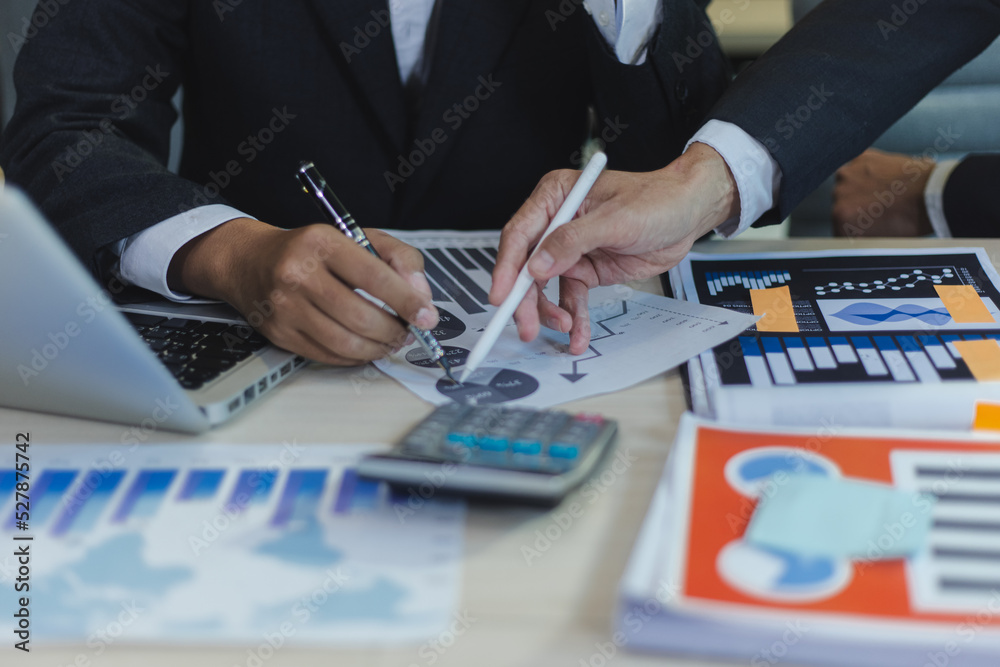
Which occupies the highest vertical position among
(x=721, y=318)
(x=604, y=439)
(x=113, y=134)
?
(x=113, y=134)

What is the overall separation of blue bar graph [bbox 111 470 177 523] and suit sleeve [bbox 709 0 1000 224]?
561mm

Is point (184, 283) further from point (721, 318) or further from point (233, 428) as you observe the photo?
point (721, 318)

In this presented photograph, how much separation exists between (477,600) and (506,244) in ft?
1.09

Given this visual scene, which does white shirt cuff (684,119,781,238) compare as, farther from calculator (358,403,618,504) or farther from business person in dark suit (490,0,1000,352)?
calculator (358,403,618,504)

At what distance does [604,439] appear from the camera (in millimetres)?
475

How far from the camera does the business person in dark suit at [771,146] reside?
2.19ft

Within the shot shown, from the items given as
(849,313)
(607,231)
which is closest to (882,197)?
(849,313)

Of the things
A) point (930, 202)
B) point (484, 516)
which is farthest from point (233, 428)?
point (930, 202)

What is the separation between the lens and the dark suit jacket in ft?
2.82

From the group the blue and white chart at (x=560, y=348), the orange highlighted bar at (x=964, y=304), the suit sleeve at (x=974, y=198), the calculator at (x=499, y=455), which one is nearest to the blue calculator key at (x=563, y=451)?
the calculator at (x=499, y=455)

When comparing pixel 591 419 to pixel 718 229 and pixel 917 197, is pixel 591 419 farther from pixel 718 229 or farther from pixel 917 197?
pixel 917 197

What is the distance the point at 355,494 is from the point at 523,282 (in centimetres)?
23

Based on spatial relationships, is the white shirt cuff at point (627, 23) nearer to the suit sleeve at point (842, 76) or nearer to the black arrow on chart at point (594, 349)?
the suit sleeve at point (842, 76)

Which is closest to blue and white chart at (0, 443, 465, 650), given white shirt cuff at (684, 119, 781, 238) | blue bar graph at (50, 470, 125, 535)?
blue bar graph at (50, 470, 125, 535)
